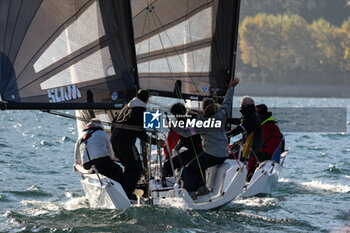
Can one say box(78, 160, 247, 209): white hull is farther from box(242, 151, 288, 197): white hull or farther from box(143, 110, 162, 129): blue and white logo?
box(242, 151, 288, 197): white hull

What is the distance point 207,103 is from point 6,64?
215cm

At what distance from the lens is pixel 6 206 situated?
7.82 meters

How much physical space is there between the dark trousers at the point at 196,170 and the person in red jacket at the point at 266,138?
1.86 metres

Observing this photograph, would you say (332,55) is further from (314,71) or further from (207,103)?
(207,103)

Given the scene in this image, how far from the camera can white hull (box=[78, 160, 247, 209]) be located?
22.3 ft

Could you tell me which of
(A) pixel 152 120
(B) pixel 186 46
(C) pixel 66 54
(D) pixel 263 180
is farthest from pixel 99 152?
(B) pixel 186 46

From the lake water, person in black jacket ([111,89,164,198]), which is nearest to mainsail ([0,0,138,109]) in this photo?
person in black jacket ([111,89,164,198])

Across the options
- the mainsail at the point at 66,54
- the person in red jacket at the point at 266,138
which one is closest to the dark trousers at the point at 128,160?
the mainsail at the point at 66,54

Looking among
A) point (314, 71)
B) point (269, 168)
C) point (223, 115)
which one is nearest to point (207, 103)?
point (223, 115)

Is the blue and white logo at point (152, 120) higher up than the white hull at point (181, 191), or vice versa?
the blue and white logo at point (152, 120)

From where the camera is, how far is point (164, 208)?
683 cm

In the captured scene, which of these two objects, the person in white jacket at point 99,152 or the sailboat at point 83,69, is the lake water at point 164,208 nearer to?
the sailboat at point 83,69

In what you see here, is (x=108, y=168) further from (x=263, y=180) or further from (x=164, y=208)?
(x=263, y=180)

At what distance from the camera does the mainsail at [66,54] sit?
732 centimetres
